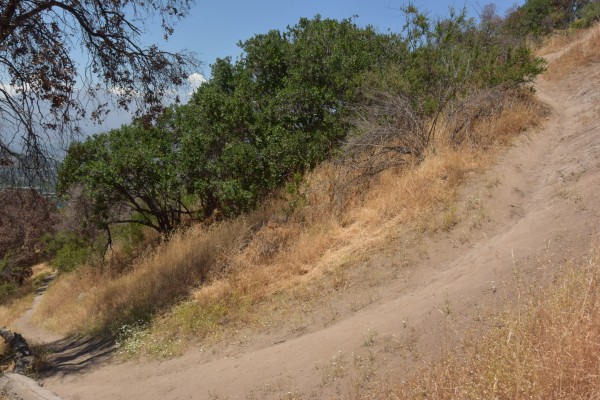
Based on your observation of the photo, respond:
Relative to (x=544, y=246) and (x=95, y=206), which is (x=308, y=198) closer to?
(x=544, y=246)

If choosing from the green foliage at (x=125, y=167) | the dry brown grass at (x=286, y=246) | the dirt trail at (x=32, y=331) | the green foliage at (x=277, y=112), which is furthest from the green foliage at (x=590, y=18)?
the dirt trail at (x=32, y=331)

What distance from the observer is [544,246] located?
18.1ft

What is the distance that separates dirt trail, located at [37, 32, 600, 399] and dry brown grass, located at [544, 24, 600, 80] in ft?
19.4

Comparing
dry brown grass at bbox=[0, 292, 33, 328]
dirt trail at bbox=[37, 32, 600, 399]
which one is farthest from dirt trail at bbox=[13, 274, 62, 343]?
dirt trail at bbox=[37, 32, 600, 399]

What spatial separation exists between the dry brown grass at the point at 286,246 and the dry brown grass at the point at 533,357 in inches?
127

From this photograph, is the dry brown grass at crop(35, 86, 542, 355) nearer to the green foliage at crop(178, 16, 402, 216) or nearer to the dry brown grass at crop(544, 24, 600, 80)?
the green foliage at crop(178, 16, 402, 216)

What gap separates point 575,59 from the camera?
45.2 feet

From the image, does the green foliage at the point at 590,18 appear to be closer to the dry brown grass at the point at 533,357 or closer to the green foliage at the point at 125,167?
the green foliage at the point at 125,167

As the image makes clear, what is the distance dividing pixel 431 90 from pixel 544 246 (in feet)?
19.3

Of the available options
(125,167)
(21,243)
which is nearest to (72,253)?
(21,243)

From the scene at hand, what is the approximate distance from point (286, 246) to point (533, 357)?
562 centimetres

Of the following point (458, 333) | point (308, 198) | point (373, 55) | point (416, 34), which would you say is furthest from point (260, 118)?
point (458, 333)

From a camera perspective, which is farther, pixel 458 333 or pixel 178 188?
pixel 178 188

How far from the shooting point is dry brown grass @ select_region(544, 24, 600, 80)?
13375mm
